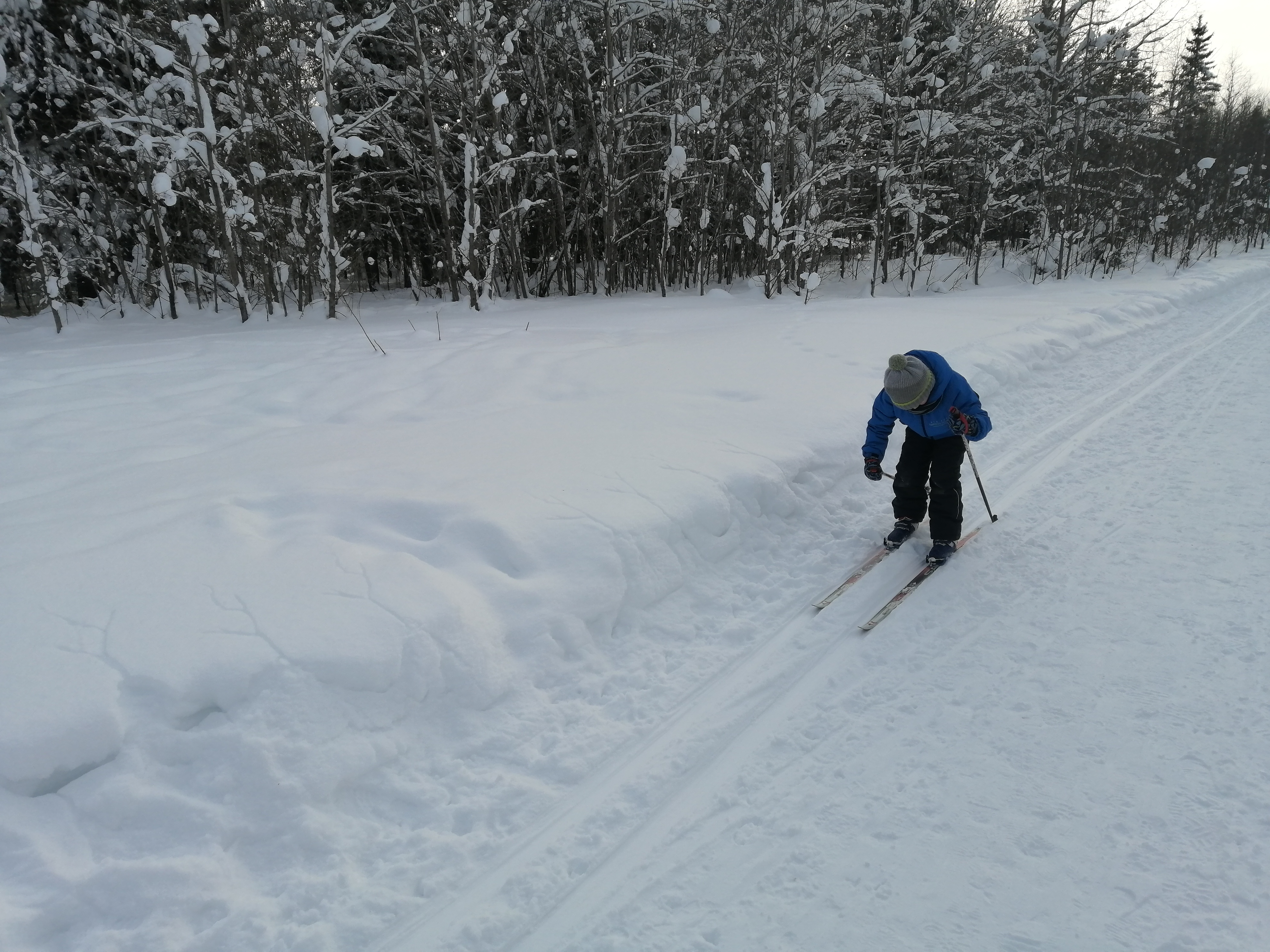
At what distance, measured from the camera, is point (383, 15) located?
35.0 feet

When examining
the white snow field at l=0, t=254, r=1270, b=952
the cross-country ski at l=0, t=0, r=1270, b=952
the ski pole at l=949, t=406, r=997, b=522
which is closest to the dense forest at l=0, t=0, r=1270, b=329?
the cross-country ski at l=0, t=0, r=1270, b=952

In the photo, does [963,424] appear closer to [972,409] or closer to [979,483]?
[972,409]

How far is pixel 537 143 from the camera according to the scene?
1616cm

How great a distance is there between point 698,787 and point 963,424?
273 centimetres

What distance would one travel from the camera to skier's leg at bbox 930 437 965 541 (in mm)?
4363

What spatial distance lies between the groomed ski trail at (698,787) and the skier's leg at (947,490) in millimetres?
191

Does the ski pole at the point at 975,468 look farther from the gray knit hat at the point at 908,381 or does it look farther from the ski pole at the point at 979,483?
the gray knit hat at the point at 908,381

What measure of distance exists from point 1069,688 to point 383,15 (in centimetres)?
1221

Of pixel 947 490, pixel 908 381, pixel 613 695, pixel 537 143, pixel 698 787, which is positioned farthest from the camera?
pixel 537 143

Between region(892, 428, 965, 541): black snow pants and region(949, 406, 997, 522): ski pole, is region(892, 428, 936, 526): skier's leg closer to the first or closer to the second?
region(892, 428, 965, 541): black snow pants

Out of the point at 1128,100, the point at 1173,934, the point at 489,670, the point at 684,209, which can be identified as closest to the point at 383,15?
the point at 684,209

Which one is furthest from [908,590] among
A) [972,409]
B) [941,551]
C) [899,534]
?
[972,409]

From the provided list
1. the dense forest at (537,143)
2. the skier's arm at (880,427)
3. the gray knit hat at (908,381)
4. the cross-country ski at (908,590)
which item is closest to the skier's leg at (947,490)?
the cross-country ski at (908,590)

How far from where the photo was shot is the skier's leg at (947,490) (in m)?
4.36
